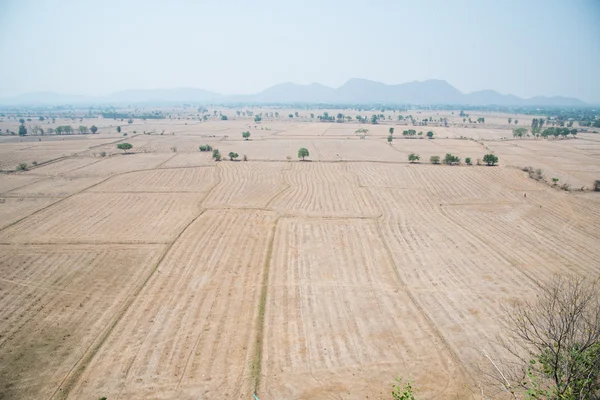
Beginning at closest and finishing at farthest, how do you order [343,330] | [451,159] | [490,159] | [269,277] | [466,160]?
A: [343,330]
[269,277]
[490,159]
[466,160]
[451,159]

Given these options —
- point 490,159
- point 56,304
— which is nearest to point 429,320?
point 56,304

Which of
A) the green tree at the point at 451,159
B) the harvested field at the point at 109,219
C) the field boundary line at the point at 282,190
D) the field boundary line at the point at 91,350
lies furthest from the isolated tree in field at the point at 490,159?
the field boundary line at the point at 91,350

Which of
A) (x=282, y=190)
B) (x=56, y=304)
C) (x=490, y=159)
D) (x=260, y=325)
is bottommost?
(x=260, y=325)

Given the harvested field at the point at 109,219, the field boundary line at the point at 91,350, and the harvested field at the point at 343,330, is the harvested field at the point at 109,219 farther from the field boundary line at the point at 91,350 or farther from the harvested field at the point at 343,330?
the harvested field at the point at 343,330

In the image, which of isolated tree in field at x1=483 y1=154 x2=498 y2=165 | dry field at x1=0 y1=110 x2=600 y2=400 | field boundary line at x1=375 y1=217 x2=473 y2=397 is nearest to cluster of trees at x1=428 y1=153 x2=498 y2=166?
isolated tree in field at x1=483 y1=154 x2=498 y2=165

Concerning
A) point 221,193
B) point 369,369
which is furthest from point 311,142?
point 369,369

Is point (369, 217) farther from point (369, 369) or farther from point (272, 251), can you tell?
point (369, 369)

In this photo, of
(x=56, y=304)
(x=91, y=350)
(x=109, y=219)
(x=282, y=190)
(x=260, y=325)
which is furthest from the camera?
(x=282, y=190)

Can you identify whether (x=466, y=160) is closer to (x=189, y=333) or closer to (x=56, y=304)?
(x=189, y=333)
